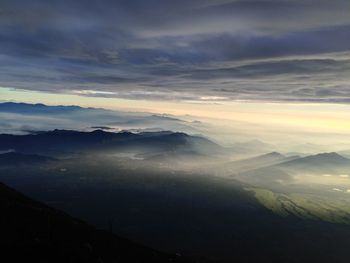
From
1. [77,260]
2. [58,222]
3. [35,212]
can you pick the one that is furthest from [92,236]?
[77,260]

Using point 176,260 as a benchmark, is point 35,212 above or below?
above

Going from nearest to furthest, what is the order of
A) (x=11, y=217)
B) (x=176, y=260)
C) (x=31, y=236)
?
(x=31, y=236) → (x=11, y=217) → (x=176, y=260)

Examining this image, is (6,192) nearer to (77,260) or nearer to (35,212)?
(35,212)

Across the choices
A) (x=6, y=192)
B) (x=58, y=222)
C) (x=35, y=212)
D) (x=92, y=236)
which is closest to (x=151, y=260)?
(x=92, y=236)

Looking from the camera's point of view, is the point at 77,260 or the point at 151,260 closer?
the point at 77,260

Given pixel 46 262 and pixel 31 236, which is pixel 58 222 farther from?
pixel 46 262

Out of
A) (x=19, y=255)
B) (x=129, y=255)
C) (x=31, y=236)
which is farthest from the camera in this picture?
(x=129, y=255)

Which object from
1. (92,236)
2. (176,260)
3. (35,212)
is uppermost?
(35,212)
